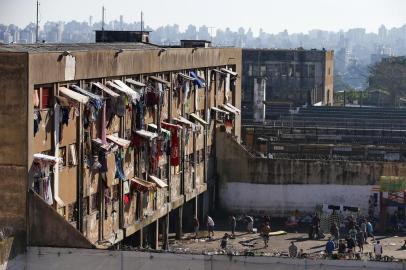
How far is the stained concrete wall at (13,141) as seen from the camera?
896 inches

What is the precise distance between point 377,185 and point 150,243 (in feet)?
31.7

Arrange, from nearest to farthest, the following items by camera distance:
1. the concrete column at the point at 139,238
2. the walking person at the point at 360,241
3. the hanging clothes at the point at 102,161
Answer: the hanging clothes at the point at 102,161
the concrete column at the point at 139,238
the walking person at the point at 360,241

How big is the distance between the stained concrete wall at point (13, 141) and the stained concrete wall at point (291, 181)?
1716cm

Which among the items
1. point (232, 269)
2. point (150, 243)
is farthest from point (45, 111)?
point (150, 243)

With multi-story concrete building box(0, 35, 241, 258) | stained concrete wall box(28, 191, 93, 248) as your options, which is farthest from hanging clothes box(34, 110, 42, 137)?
stained concrete wall box(28, 191, 93, 248)

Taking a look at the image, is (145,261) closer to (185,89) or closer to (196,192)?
(185,89)

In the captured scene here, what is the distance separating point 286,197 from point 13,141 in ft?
58.0

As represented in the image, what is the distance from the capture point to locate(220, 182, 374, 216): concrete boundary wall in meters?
38.5

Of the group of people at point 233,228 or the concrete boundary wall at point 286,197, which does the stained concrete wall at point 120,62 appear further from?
the group of people at point 233,228

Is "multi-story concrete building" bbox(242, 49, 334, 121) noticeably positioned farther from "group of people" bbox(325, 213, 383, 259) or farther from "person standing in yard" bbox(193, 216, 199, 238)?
"group of people" bbox(325, 213, 383, 259)

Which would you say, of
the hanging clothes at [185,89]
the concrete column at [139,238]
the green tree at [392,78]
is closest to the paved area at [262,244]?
the concrete column at [139,238]

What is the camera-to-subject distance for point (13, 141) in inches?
907

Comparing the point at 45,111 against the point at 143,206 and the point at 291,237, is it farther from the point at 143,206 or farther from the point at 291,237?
the point at 291,237

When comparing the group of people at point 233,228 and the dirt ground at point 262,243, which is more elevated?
the group of people at point 233,228
